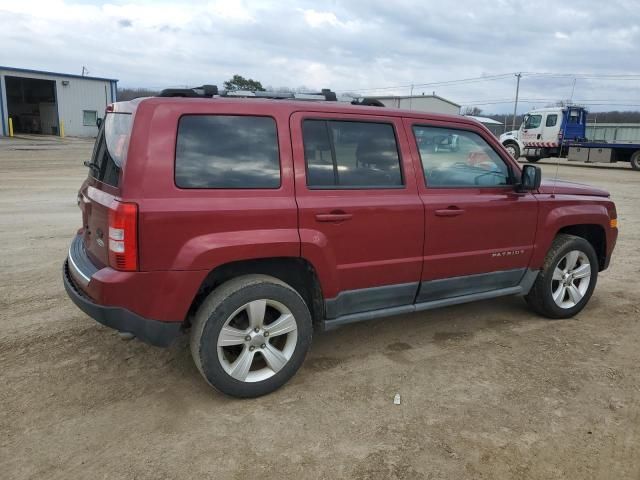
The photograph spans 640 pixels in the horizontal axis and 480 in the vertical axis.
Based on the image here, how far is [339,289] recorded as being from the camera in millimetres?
3520

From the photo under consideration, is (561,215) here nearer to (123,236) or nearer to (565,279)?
(565,279)

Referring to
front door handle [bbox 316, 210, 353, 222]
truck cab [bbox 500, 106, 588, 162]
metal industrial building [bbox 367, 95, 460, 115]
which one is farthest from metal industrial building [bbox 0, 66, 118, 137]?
front door handle [bbox 316, 210, 353, 222]

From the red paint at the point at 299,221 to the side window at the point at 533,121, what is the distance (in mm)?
25428

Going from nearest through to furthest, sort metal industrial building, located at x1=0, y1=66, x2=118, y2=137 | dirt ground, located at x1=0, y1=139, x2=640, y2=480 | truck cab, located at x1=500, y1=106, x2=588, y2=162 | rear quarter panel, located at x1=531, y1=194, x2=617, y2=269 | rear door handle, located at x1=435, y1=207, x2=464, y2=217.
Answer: dirt ground, located at x1=0, y1=139, x2=640, y2=480, rear door handle, located at x1=435, y1=207, x2=464, y2=217, rear quarter panel, located at x1=531, y1=194, x2=617, y2=269, truck cab, located at x1=500, y1=106, x2=588, y2=162, metal industrial building, located at x1=0, y1=66, x2=118, y2=137

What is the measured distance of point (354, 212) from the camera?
3.44 meters

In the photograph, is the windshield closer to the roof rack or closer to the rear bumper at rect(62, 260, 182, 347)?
the roof rack

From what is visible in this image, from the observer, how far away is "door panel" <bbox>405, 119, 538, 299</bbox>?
3.82 metres

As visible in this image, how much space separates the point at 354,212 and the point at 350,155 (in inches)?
15.9

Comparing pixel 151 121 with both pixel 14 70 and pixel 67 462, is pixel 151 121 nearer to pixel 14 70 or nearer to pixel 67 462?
pixel 67 462

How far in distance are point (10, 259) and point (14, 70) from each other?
36430 millimetres

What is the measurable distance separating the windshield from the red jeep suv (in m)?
0.02

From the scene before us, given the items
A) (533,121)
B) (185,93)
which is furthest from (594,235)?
(533,121)

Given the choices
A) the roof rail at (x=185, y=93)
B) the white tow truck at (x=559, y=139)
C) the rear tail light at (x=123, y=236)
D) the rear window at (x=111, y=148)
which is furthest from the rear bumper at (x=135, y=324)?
the white tow truck at (x=559, y=139)

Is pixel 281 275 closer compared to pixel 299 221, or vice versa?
pixel 299 221
